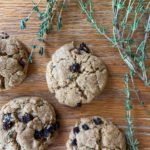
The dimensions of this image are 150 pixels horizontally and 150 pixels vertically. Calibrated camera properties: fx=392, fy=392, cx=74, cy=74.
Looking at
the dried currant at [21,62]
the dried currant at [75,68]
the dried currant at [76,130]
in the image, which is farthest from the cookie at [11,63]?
the dried currant at [76,130]

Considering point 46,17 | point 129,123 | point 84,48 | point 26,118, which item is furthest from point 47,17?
point 129,123

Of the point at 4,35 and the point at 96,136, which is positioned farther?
the point at 4,35

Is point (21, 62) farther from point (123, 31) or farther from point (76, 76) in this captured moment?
point (123, 31)

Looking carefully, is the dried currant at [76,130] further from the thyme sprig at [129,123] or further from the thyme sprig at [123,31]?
the thyme sprig at [123,31]

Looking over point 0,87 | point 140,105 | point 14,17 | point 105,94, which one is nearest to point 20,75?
point 0,87

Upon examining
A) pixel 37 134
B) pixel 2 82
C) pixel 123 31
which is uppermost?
pixel 123 31

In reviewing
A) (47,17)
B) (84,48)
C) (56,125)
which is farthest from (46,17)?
(56,125)

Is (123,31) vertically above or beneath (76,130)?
above
